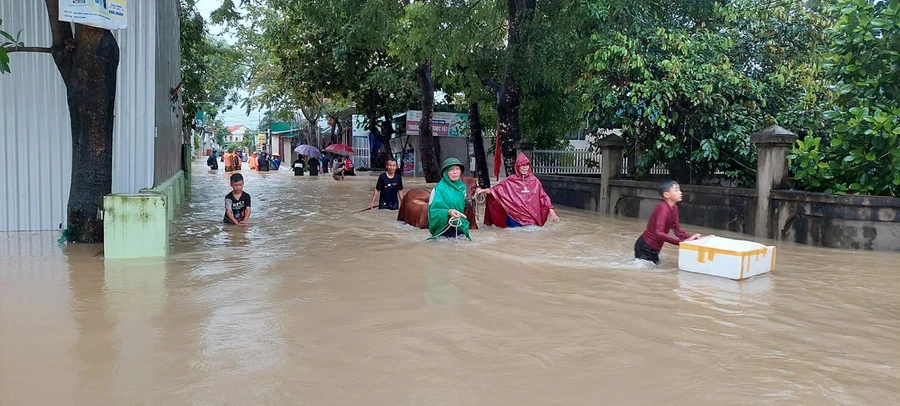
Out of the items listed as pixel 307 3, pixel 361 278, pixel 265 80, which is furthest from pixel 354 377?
pixel 265 80

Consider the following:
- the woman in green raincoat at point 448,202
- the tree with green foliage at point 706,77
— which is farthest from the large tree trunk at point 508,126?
the woman in green raincoat at point 448,202

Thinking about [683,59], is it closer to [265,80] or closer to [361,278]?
[361,278]

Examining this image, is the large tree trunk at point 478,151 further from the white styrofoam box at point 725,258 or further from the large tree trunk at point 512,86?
the white styrofoam box at point 725,258

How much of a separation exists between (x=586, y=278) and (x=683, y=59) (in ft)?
21.4

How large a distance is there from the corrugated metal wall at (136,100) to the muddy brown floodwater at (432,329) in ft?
3.86

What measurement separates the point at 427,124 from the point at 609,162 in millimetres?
9619

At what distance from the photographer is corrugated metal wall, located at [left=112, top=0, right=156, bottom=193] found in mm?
8773

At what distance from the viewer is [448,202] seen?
9.23m

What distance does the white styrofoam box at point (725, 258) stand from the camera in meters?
6.86

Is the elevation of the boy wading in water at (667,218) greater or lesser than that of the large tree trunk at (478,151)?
lesser

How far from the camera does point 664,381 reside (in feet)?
12.8

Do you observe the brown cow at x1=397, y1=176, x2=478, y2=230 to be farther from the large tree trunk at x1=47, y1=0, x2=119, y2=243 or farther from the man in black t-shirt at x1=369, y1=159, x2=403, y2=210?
the large tree trunk at x1=47, y1=0, x2=119, y2=243

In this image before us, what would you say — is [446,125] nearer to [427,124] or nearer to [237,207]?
[427,124]

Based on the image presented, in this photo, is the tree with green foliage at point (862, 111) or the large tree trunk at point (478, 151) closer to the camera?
the tree with green foliage at point (862, 111)
